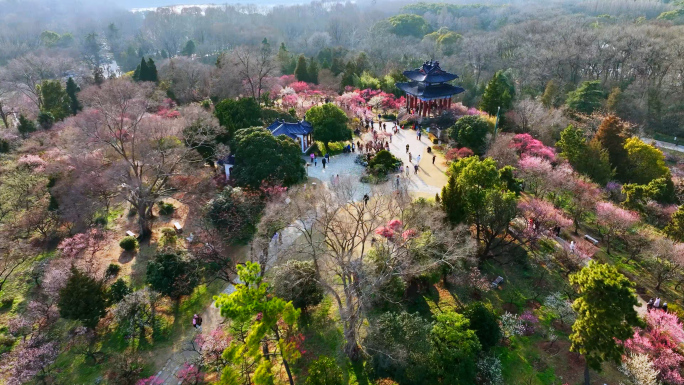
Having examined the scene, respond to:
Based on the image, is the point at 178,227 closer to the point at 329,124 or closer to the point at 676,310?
the point at 329,124

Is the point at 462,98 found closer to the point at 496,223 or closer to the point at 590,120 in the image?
the point at 590,120

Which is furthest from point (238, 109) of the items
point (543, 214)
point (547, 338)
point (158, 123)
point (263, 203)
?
point (547, 338)

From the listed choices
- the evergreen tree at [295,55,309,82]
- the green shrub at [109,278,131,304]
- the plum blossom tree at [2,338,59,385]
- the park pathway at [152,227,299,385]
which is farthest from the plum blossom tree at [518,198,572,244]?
the evergreen tree at [295,55,309,82]

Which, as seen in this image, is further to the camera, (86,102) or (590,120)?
(86,102)

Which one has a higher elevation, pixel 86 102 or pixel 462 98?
pixel 86 102

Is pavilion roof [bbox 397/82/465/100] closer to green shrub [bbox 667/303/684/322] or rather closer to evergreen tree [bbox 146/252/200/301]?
green shrub [bbox 667/303/684/322]

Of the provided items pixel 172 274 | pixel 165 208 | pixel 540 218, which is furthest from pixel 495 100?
pixel 172 274
